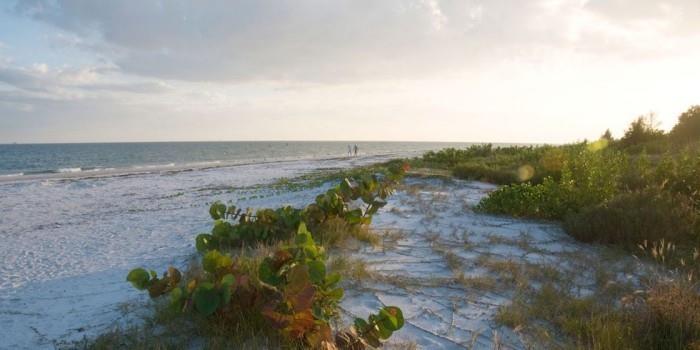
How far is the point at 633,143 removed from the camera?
20.9 meters

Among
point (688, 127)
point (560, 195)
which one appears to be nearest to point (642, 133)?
point (688, 127)

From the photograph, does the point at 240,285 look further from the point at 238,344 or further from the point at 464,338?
the point at 464,338

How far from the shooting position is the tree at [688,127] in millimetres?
19812

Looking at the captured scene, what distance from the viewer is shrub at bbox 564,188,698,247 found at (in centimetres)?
541

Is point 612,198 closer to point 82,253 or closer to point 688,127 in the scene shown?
point 82,253

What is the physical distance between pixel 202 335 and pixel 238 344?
417 millimetres

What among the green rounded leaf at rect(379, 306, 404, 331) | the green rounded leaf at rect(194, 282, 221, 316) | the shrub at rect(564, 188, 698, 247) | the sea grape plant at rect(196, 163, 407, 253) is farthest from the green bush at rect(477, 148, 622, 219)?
the green rounded leaf at rect(194, 282, 221, 316)

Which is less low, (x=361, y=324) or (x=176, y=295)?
(x=176, y=295)

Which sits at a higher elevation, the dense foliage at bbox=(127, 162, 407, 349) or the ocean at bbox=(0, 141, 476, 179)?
the dense foliage at bbox=(127, 162, 407, 349)

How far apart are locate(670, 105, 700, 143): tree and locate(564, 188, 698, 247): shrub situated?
1744 cm

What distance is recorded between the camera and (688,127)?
2045cm

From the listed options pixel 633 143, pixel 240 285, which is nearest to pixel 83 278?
pixel 240 285

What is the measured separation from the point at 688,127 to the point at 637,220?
2000 centimetres

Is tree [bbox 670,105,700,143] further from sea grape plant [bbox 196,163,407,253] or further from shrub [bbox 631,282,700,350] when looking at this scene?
shrub [bbox 631,282,700,350]
